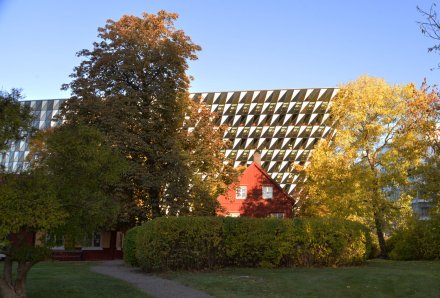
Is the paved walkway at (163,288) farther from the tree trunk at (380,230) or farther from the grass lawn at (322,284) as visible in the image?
the tree trunk at (380,230)

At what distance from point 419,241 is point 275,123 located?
6810 cm

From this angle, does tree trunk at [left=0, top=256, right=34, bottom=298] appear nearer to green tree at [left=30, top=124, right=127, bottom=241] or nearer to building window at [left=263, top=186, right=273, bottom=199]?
green tree at [left=30, top=124, right=127, bottom=241]

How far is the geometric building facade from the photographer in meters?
92.1

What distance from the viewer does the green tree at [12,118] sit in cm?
1175

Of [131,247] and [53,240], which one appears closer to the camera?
[53,240]

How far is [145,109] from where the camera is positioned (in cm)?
3162

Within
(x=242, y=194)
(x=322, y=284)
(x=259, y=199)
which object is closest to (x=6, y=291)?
(x=322, y=284)

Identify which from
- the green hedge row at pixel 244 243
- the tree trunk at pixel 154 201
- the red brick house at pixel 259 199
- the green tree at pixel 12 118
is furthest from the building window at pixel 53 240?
the red brick house at pixel 259 199

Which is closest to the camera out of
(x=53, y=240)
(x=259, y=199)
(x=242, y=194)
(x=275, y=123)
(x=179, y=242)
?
(x=53, y=240)

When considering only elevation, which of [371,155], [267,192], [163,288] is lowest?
[163,288]

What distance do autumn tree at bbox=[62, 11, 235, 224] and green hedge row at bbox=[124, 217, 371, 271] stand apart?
Result: 7.80 meters

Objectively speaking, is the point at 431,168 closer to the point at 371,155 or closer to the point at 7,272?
the point at 371,155

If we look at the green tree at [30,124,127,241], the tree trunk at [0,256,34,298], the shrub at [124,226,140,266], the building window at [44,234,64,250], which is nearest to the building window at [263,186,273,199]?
the shrub at [124,226,140,266]

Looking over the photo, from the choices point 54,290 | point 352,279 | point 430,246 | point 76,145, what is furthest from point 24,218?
point 430,246
